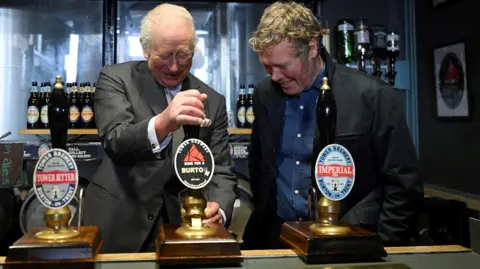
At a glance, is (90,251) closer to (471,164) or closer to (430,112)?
(471,164)

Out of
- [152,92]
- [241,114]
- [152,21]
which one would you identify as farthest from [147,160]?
[241,114]

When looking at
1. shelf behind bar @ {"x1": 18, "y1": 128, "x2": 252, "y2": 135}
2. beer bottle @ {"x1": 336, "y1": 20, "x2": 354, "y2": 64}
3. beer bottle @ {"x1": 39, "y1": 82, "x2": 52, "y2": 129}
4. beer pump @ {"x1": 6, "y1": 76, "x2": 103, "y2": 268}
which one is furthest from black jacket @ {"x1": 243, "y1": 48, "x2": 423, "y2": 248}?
beer bottle @ {"x1": 39, "y1": 82, "x2": 52, "y2": 129}

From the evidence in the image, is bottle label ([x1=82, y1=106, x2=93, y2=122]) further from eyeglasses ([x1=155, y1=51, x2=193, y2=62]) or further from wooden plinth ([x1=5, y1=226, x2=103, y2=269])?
wooden plinth ([x1=5, y1=226, x2=103, y2=269])

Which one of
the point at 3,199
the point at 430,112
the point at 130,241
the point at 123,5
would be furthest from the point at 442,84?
the point at 3,199

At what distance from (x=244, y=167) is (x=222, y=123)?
2.10 m

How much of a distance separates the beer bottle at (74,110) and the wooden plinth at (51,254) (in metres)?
2.59

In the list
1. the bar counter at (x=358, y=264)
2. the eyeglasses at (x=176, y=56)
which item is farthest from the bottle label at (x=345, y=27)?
the bar counter at (x=358, y=264)

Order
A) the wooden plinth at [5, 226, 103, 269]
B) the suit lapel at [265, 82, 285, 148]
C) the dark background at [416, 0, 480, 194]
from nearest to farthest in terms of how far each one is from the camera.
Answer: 1. the wooden plinth at [5, 226, 103, 269]
2. the suit lapel at [265, 82, 285, 148]
3. the dark background at [416, 0, 480, 194]

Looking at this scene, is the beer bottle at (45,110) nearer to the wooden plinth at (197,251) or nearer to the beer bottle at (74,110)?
the beer bottle at (74,110)

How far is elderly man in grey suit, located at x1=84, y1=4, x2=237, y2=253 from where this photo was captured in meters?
1.42

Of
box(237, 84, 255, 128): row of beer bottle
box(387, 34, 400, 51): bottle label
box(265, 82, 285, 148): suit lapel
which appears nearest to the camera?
box(265, 82, 285, 148): suit lapel

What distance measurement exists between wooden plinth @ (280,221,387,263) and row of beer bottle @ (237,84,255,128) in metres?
2.50

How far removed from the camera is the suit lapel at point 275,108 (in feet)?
5.33

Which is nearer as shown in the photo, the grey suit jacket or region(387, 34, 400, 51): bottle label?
the grey suit jacket
